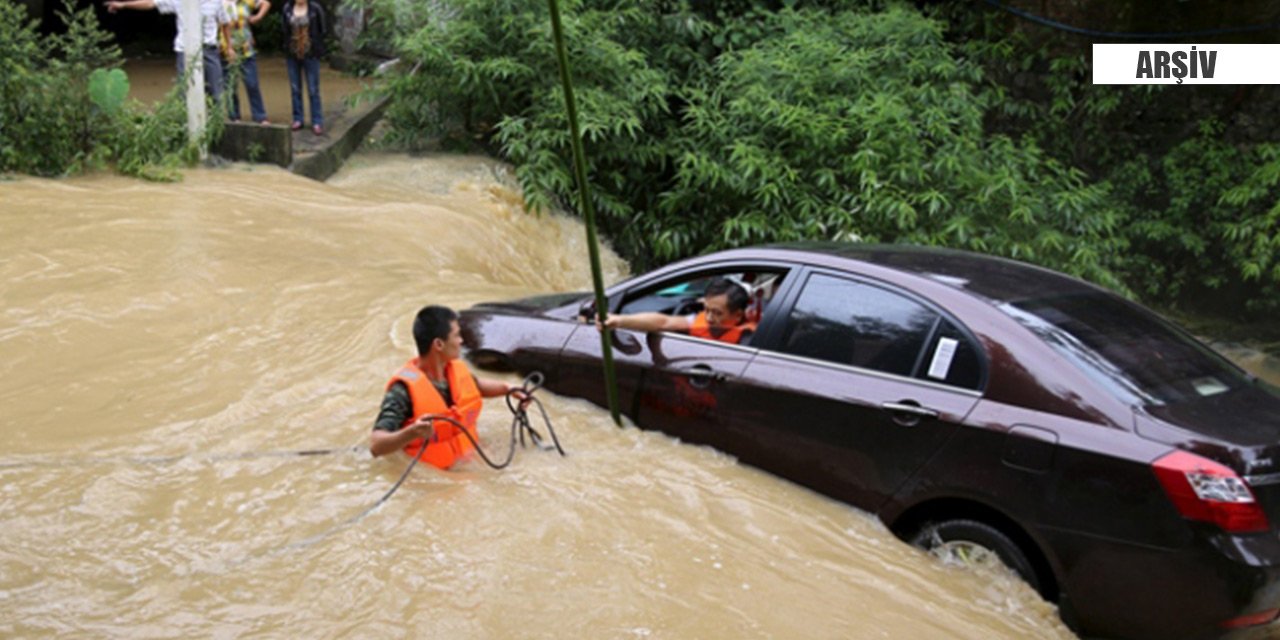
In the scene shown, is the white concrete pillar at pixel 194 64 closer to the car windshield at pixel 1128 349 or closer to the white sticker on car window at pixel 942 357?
the white sticker on car window at pixel 942 357

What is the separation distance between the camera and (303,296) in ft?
26.7

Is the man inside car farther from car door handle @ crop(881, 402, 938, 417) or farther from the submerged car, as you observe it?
car door handle @ crop(881, 402, 938, 417)

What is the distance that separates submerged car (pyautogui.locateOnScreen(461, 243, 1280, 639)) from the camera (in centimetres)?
424

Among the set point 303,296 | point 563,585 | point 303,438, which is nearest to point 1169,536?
point 563,585

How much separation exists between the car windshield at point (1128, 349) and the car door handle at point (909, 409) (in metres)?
0.50

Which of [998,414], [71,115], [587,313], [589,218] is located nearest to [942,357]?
[998,414]

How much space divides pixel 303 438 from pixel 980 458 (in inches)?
124

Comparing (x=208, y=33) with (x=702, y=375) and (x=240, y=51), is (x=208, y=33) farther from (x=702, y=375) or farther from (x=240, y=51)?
(x=702, y=375)

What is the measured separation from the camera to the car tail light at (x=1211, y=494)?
4.16 meters

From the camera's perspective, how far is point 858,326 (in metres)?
5.25

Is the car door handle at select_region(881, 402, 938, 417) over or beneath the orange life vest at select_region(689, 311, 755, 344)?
beneath

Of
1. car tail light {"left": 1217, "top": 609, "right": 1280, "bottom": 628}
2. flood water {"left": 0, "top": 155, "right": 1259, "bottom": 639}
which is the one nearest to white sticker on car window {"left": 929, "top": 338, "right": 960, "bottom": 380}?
flood water {"left": 0, "top": 155, "right": 1259, "bottom": 639}

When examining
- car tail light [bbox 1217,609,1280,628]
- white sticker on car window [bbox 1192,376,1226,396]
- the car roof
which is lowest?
car tail light [bbox 1217,609,1280,628]

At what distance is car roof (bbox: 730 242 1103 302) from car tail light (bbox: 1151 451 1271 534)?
1038 millimetres
